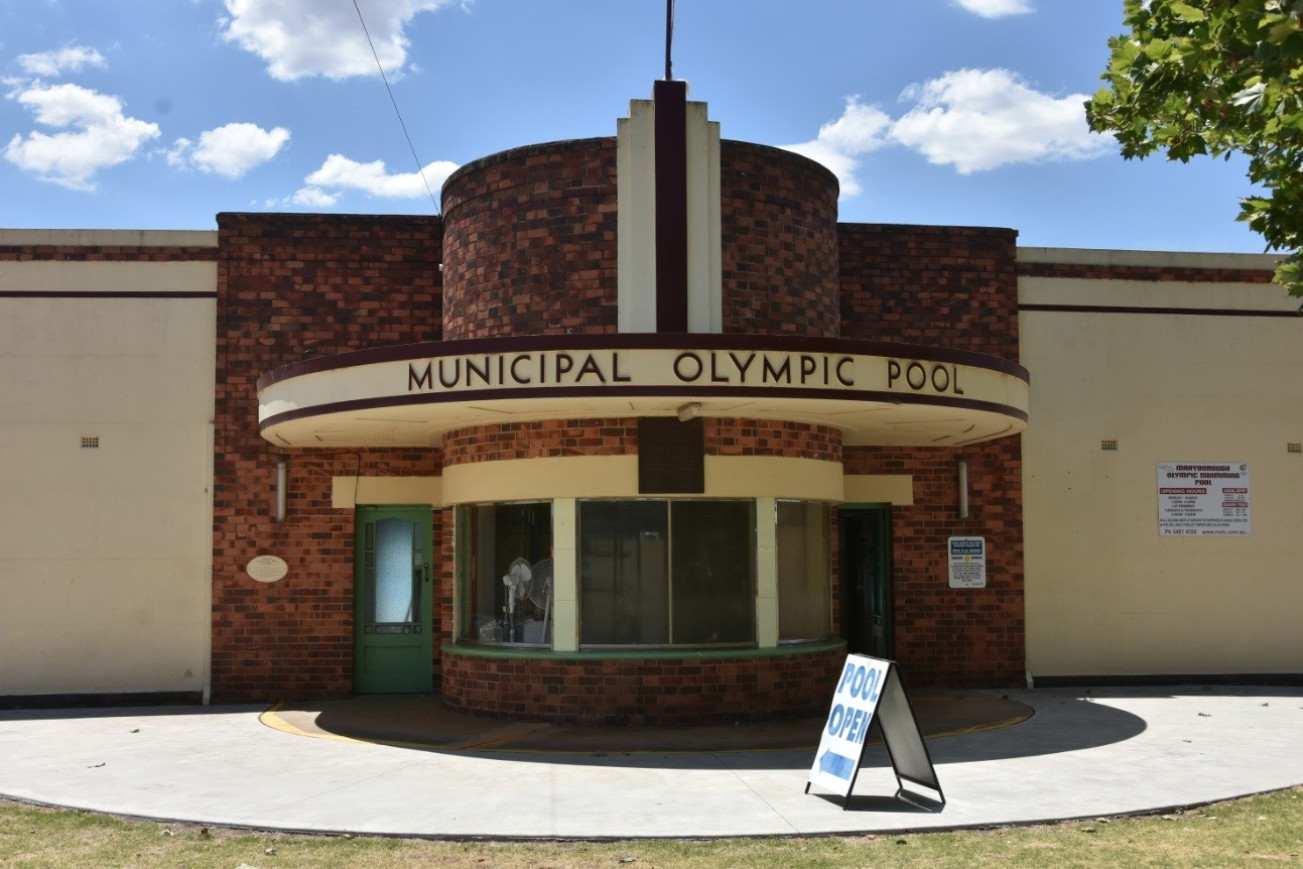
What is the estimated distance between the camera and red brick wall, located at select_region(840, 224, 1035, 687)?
1631 cm

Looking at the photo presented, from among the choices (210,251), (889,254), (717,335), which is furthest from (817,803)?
(210,251)

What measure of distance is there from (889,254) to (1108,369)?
11.2 feet

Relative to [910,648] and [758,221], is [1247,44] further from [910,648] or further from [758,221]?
[910,648]

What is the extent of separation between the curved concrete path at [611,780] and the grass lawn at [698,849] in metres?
0.21

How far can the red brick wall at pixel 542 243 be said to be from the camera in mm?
13383

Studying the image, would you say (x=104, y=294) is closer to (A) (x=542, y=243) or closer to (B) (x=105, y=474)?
(B) (x=105, y=474)

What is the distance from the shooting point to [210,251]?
15750 millimetres

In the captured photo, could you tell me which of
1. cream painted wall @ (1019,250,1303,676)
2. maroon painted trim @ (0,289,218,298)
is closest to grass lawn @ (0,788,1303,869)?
cream painted wall @ (1019,250,1303,676)

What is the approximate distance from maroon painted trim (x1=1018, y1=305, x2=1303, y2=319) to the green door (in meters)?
8.58

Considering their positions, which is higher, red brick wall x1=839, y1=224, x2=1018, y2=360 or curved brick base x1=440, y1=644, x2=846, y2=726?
red brick wall x1=839, y1=224, x2=1018, y2=360

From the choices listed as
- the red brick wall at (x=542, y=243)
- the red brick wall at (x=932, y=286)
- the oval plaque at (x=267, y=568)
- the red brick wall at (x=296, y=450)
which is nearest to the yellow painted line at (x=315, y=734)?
the red brick wall at (x=296, y=450)

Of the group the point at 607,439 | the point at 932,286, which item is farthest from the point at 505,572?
the point at 932,286

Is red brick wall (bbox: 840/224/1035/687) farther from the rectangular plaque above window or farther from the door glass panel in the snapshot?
the door glass panel

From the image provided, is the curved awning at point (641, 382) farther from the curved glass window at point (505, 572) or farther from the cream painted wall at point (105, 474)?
the cream painted wall at point (105, 474)
